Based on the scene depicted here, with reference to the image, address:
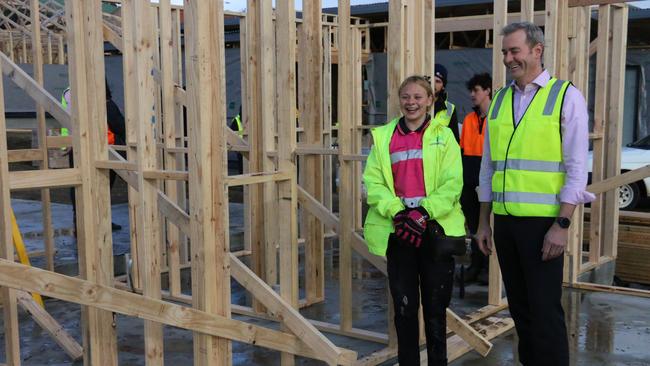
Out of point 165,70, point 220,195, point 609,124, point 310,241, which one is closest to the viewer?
point 220,195

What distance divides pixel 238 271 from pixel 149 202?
64cm

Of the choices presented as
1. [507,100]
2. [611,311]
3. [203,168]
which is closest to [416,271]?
[507,100]

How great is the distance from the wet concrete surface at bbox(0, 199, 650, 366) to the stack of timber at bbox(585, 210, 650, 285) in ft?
6.21

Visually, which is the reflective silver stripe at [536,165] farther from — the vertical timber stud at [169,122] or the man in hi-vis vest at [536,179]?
the vertical timber stud at [169,122]

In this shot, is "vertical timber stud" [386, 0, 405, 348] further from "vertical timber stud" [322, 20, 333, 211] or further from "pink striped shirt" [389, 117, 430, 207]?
"vertical timber stud" [322, 20, 333, 211]

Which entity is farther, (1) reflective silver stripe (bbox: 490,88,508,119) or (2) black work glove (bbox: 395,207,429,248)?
(2) black work glove (bbox: 395,207,429,248)

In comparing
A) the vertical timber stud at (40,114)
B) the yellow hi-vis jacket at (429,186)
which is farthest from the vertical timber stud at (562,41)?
the vertical timber stud at (40,114)

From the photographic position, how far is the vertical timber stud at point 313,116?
20.3 feet

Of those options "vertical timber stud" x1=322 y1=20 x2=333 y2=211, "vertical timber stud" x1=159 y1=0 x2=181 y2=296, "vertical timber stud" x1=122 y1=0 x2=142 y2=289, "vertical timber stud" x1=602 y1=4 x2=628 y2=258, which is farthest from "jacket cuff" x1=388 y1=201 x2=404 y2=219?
"vertical timber stud" x1=322 y1=20 x2=333 y2=211

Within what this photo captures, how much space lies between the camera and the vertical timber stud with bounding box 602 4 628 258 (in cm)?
750

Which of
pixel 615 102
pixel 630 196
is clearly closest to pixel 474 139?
pixel 615 102

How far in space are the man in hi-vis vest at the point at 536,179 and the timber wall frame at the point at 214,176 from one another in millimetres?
1118

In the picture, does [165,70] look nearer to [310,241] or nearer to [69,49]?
[69,49]

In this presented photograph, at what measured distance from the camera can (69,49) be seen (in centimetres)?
427
